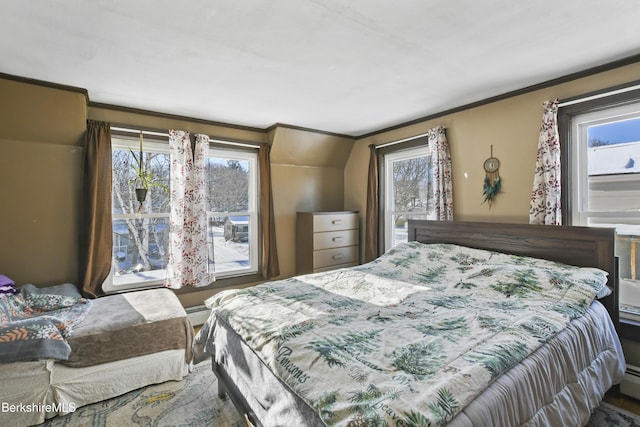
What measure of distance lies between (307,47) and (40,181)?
8.93 ft

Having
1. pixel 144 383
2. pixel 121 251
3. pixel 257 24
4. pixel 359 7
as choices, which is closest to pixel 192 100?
pixel 257 24

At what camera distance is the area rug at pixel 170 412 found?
1.87 meters

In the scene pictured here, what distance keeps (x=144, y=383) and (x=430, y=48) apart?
3.13m

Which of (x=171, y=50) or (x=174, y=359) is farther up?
(x=171, y=50)

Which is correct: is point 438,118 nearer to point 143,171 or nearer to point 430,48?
point 430,48

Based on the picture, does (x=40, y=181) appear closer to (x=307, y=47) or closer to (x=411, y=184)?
(x=307, y=47)

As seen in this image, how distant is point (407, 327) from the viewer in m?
1.56

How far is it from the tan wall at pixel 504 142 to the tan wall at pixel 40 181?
12.1 feet

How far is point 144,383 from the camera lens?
2217 millimetres

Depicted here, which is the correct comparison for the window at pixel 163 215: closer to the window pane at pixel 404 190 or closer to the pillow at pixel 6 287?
the pillow at pixel 6 287

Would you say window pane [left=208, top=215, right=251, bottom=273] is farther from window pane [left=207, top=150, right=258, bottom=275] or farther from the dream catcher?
the dream catcher

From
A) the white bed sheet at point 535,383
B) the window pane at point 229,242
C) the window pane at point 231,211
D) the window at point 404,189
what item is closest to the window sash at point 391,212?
the window at point 404,189

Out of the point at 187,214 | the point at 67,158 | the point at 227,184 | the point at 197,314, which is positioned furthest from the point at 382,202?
the point at 67,158

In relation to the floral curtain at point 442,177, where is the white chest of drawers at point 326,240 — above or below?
below
